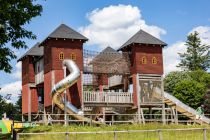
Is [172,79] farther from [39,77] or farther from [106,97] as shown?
[106,97]

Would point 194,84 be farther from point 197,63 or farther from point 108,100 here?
point 108,100

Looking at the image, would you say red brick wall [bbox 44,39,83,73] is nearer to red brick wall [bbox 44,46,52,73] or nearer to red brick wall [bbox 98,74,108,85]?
red brick wall [bbox 44,46,52,73]

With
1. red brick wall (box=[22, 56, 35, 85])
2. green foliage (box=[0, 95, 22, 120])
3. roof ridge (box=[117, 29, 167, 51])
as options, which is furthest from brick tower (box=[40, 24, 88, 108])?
red brick wall (box=[22, 56, 35, 85])

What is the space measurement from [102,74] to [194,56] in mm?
44661

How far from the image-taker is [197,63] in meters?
84.4

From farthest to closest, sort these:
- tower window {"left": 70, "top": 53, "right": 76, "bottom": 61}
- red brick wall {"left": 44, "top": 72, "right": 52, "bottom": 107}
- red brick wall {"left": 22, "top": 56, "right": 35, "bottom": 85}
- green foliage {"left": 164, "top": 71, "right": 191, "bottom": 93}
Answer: green foliage {"left": 164, "top": 71, "right": 191, "bottom": 93} < red brick wall {"left": 22, "top": 56, "right": 35, "bottom": 85} < red brick wall {"left": 44, "top": 72, "right": 52, "bottom": 107} < tower window {"left": 70, "top": 53, "right": 76, "bottom": 61}

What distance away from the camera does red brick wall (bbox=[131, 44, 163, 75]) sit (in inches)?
1672

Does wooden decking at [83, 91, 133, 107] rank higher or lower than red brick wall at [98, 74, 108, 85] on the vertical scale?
lower

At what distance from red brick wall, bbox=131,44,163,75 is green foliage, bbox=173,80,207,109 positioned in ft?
70.6

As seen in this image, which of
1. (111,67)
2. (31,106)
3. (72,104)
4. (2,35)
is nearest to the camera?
(2,35)

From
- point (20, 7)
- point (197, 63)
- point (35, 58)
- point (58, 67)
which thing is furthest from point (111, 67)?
point (197, 63)

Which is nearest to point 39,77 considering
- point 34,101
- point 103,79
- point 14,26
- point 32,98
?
point 32,98

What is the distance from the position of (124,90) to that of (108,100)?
159 inches

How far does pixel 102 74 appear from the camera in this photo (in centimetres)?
4334
